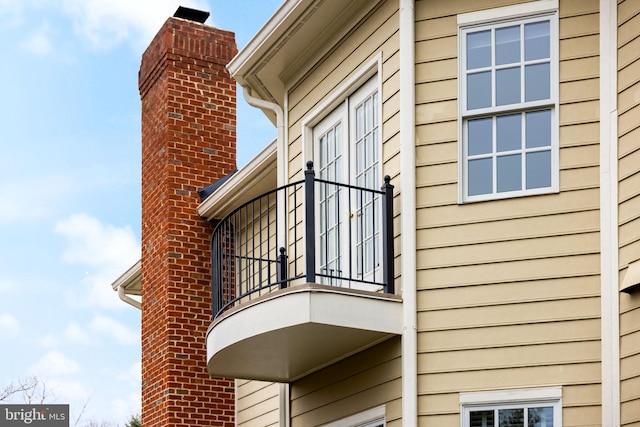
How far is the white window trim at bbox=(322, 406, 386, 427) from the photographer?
9878 millimetres

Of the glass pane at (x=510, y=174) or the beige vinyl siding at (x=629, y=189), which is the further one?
the glass pane at (x=510, y=174)

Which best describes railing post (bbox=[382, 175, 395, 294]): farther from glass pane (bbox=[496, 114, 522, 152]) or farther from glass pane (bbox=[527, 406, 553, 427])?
glass pane (bbox=[527, 406, 553, 427])

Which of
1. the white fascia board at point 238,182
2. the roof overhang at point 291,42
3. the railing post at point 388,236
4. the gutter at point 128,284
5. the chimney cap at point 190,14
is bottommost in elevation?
the railing post at point 388,236

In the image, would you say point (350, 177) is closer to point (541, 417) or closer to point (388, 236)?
point (388, 236)

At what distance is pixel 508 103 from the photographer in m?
9.62

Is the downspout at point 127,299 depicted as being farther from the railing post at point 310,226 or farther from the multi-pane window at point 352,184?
the railing post at point 310,226

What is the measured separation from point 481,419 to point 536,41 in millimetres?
3206

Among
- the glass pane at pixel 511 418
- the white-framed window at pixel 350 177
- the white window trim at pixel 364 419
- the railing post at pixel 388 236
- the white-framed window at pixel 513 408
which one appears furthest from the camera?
the white-framed window at pixel 350 177

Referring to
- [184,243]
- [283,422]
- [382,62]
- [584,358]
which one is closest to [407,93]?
[382,62]

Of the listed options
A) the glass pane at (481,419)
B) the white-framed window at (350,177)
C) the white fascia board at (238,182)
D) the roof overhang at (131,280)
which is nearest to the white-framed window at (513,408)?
the glass pane at (481,419)

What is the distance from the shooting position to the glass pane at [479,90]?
31.9 ft

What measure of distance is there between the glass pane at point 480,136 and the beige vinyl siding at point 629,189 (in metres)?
1.15

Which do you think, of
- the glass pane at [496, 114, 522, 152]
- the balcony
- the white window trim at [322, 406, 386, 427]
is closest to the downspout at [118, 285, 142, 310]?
the balcony

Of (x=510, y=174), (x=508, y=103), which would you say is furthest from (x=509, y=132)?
(x=510, y=174)
